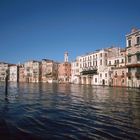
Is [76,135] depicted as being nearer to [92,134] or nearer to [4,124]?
[92,134]

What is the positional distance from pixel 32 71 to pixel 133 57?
11570 centimetres

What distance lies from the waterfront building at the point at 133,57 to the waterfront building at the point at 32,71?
10492 centimetres

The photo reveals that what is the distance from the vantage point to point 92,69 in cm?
9856

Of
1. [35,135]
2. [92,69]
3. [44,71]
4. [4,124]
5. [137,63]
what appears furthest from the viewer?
[44,71]

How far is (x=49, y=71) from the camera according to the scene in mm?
154625

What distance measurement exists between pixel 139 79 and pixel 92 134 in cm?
5361

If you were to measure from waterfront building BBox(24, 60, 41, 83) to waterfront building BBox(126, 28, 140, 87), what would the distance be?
10492 cm

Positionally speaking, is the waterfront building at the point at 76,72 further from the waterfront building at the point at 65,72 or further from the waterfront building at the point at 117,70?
the waterfront building at the point at 117,70

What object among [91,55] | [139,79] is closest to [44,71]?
[91,55]

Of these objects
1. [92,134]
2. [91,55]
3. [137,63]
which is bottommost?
[92,134]

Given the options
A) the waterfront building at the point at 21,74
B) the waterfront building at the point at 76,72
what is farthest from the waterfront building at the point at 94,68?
the waterfront building at the point at 21,74

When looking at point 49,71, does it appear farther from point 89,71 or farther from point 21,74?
point 89,71

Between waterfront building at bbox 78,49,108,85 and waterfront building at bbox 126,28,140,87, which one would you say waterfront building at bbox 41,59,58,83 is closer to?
waterfront building at bbox 78,49,108,85

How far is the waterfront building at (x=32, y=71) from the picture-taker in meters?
164
